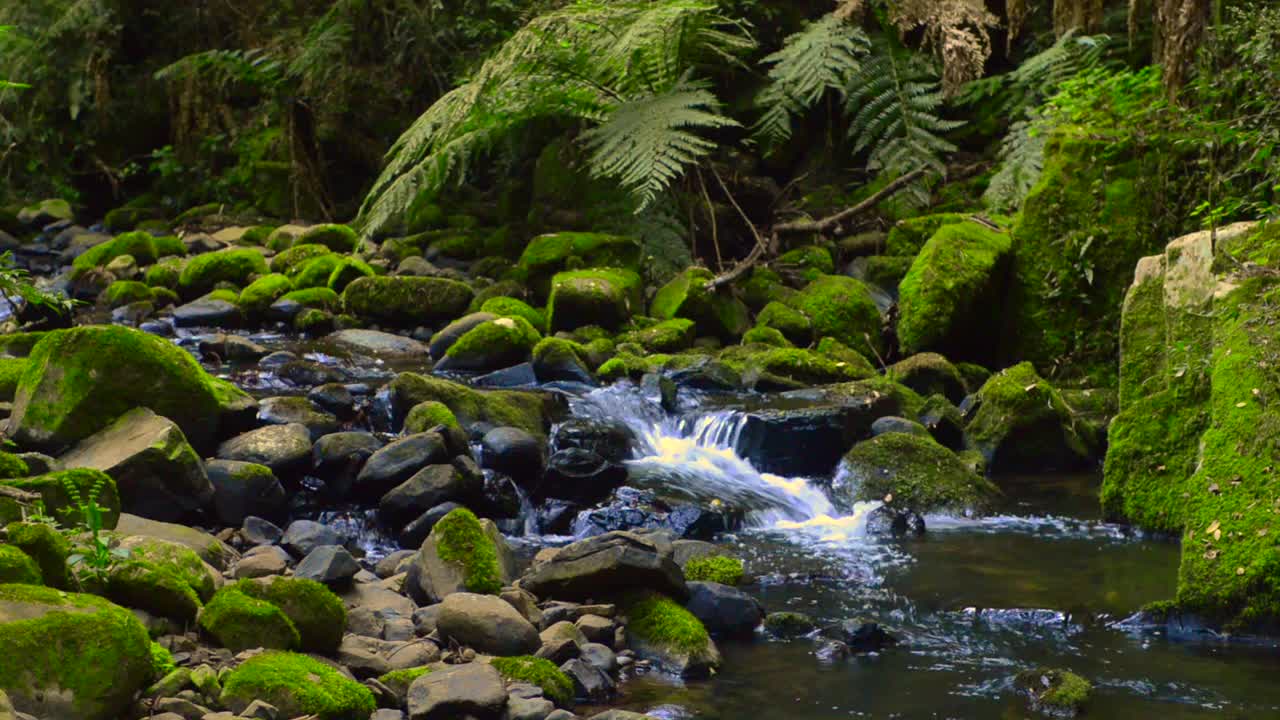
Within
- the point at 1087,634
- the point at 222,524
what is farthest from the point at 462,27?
the point at 1087,634

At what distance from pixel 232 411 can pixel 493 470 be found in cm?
131

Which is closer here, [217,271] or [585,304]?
[585,304]

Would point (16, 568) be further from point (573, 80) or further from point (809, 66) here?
point (809, 66)

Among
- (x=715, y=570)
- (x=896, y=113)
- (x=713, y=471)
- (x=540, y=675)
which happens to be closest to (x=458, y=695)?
(x=540, y=675)

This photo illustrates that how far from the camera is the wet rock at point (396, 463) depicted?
6.09 meters

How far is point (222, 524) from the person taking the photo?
562 cm

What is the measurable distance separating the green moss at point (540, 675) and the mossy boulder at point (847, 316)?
5.11 metres

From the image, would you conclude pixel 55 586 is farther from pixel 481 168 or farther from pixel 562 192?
pixel 481 168

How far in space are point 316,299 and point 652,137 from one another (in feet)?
9.32

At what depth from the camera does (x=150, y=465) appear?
5309 mm

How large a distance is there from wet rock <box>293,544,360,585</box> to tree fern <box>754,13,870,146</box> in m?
A: 6.11

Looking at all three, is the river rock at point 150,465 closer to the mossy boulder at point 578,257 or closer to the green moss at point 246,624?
the green moss at point 246,624

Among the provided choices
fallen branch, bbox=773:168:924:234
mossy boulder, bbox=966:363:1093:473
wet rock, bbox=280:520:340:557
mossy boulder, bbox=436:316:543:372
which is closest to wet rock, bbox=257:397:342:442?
wet rock, bbox=280:520:340:557

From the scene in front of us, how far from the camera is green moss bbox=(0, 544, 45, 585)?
140 inches
